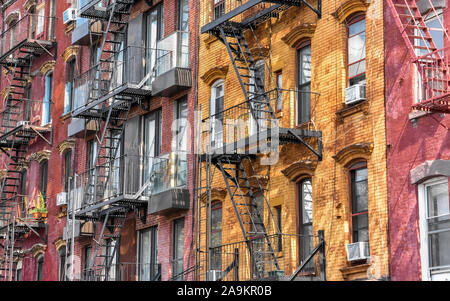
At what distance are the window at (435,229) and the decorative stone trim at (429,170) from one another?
0.78ft

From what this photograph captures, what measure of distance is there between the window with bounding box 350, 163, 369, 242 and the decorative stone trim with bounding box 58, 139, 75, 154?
15828 mm

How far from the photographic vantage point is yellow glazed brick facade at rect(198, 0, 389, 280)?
21859 millimetres

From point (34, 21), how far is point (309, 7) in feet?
66.0

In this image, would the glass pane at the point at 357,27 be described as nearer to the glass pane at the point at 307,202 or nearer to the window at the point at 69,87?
the glass pane at the point at 307,202

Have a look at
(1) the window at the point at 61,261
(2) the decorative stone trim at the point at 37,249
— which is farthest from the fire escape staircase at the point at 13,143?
(1) the window at the point at 61,261

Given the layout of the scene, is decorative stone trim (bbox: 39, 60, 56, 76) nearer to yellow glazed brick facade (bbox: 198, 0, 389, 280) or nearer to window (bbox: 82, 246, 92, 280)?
window (bbox: 82, 246, 92, 280)

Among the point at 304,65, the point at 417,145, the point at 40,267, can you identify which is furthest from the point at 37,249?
the point at 417,145

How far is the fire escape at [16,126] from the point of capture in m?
38.1

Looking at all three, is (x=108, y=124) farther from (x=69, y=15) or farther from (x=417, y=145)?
(x=417, y=145)

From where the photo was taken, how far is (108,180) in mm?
31953

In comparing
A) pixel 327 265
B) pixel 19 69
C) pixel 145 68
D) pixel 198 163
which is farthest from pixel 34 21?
pixel 327 265

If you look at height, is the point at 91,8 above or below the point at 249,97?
above

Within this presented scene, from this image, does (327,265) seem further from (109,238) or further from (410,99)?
(109,238)

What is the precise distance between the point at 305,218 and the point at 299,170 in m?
1.16
